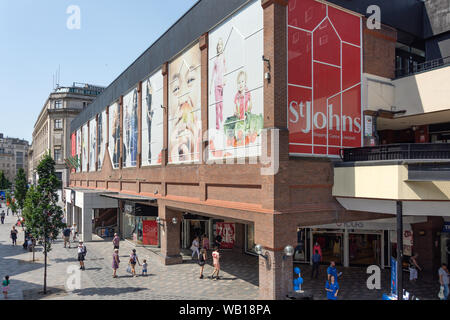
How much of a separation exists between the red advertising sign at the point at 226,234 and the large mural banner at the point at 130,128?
9.34m

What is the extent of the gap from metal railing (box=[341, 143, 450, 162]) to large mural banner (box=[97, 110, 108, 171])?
30.2 meters

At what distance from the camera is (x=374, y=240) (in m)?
20.9

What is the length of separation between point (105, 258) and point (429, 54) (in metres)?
24.7

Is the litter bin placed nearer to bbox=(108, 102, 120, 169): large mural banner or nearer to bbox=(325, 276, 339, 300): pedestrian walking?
bbox=(325, 276, 339, 300): pedestrian walking

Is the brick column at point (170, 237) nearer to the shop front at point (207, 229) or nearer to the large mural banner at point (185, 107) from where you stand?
the large mural banner at point (185, 107)

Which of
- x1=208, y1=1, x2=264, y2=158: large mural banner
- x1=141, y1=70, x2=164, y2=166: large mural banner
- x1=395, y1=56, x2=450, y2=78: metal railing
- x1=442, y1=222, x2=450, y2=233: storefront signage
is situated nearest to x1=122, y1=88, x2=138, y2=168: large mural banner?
x1=141, y1=70, x2=164, y2=166: large mural banner

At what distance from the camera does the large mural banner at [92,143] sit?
42156 mm

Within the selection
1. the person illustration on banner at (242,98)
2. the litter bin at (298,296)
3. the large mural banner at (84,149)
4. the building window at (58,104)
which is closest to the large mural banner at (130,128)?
the person illustration on banner at (242,98)

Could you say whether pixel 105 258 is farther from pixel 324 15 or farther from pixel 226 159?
pixel 324 15

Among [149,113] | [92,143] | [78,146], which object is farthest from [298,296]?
[78,146]

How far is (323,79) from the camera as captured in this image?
15.3 meters

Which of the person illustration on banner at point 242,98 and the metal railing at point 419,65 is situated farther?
the metal railing at point 419,65

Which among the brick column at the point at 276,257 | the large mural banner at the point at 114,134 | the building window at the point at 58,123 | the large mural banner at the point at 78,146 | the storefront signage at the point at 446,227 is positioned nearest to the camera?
the brick column at the point at 276,257

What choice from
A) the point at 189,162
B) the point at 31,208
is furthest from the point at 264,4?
the point at 31,208
